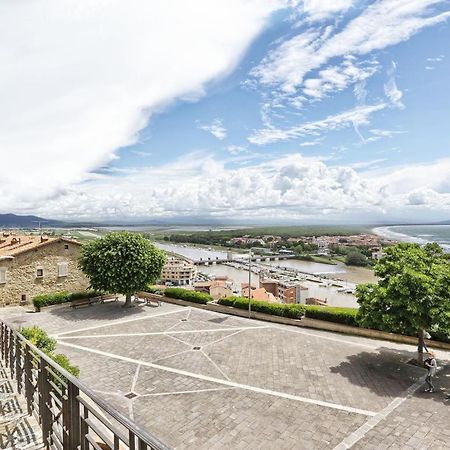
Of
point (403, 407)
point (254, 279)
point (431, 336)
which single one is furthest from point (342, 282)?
point (403, 407)

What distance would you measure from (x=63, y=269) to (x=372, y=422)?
24.2m

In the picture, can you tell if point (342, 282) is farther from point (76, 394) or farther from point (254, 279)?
point (76, 394)

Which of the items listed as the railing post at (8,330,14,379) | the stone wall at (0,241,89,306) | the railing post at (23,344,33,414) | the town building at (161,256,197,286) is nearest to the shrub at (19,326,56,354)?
the railing post at (8,330,14,379)

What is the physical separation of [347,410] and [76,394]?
810 cm

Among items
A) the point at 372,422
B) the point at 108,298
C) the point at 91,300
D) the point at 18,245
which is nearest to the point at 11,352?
the point at 372,422

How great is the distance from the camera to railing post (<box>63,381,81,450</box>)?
11.1ft

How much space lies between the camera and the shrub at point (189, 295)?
22195mm

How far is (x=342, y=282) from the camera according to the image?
87562mm

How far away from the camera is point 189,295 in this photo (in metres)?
22.8

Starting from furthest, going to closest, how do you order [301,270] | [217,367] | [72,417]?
[301,270]
[217,367]
[72,417]

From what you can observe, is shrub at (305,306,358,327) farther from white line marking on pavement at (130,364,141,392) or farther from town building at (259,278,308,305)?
town building at (259,278,308,305)

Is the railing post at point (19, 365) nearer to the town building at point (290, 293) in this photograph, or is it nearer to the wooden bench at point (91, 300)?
the wooden bench at point (91, 300)

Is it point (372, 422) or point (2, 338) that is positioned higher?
point (2, 338)

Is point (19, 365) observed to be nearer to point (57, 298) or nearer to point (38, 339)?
point (38, 339)
